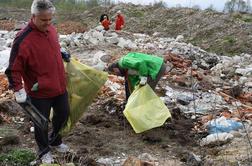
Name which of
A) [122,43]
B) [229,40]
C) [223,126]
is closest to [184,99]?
[223,126]

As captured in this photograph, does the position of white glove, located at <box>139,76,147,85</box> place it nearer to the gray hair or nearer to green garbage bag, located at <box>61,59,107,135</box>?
green garbage bag, located at <box>61,59,107,135</box>

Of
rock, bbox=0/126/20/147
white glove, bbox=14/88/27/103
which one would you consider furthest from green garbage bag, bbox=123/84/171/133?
white glove, bbox=14/88/27/103

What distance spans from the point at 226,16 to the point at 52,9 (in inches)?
668

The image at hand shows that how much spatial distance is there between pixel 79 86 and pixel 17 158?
3.28 ft

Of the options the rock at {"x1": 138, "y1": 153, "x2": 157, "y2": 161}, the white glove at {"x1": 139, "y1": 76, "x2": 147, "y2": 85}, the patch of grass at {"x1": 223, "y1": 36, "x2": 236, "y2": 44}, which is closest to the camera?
the rock at {"x1": 138, "y1": 153, "x2": 157, "y2": 161}

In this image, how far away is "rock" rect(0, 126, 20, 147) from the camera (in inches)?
190

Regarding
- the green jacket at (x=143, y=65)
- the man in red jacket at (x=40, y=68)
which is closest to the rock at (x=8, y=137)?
the man in red jacket at (x=40, y=68)

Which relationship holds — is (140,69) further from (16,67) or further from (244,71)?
(244,71)

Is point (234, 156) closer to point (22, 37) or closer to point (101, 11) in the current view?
point (22, 37)

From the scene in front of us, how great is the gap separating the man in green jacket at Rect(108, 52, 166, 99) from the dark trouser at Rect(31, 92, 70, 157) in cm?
121

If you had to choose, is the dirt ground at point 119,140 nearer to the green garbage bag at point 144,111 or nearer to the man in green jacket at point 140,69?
the green garbage bag at point 144,111

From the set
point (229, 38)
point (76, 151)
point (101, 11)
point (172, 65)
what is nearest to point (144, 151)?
point (76, 151)

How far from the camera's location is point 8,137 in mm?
4902

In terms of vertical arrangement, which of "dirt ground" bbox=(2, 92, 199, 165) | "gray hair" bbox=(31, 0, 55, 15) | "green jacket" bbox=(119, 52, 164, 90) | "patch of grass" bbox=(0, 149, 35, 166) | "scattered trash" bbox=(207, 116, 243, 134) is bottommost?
"dirt ground" bbox=(2, 92, 199, 165)
